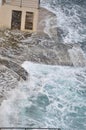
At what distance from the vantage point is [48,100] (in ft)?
18.3

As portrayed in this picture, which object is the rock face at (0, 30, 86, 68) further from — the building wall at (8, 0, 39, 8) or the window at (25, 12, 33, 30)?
the building wall at (8, 0, 39, 8)

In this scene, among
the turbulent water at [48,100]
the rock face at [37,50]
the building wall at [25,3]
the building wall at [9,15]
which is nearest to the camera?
the turbulent water at [48,100]

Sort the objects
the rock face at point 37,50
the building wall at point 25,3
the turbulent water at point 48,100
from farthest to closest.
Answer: the building wall at point 25,3 → the rock face at point 37,50 → the turbulent water at point 48,100

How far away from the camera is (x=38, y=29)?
639 centimetres

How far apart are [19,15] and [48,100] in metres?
1.77

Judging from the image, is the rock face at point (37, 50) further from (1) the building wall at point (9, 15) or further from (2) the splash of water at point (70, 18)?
(2) the splash of water at point (70, 18)

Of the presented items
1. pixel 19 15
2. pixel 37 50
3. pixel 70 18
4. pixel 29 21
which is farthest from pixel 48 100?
pixel 70 18

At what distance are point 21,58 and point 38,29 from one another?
71 centimetres

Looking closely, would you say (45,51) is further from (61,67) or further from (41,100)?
(41,100)

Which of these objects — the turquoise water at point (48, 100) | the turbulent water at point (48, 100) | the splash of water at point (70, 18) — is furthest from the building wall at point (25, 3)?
the turquoise water at point (48, 100)

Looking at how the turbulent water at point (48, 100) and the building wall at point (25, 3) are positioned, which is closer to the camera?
the turbulent water at point (48, 100)

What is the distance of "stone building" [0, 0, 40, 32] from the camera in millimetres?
6352

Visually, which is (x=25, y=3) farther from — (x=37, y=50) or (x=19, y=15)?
(x=37, y=50)

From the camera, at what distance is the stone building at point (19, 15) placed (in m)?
6.35
